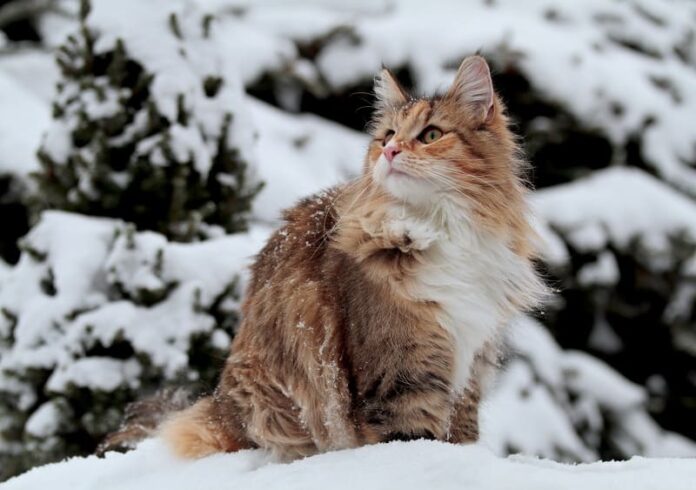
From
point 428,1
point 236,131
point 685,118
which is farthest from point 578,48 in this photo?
point 236,131

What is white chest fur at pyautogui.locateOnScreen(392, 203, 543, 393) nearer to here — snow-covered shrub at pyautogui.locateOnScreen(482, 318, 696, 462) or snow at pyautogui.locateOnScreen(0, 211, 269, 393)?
snow at pyautogui.locateOnScreen(0, 211, 269, 393)

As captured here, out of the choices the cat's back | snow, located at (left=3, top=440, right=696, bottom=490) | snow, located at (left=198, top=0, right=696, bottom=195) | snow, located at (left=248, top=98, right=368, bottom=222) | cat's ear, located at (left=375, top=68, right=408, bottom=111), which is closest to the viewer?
snow, located at (left=3, top=440, right=696, bottom=490)

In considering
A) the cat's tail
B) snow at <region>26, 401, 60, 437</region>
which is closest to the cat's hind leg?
the cat's tail

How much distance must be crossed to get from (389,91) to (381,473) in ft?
4.71

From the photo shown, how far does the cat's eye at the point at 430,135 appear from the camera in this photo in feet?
8.53

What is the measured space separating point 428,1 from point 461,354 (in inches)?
299

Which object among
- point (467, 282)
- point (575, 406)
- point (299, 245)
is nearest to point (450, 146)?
point (467, 282)

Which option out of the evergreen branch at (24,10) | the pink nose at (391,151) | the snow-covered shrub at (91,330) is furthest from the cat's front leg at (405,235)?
the evergreen branch at (24,10)

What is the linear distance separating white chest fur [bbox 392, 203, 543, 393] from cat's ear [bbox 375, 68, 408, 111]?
584 mm

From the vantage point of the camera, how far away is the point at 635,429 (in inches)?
265

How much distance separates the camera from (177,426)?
284 centimetres

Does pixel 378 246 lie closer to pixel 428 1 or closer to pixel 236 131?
pixel 236 131

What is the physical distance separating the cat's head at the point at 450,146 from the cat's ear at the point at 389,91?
2.6 inches

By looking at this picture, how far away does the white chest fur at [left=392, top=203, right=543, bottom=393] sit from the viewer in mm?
2422
